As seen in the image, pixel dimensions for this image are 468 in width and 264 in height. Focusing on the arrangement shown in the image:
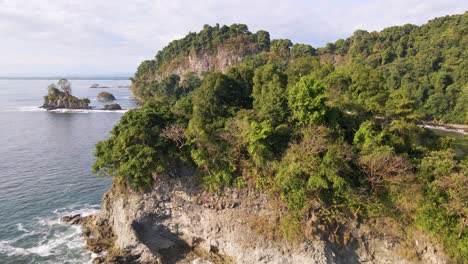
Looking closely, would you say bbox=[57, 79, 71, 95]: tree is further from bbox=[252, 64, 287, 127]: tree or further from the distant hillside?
bbox=[252, 64, 287, 127]: tree

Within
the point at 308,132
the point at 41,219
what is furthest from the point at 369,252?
the point at 41,219

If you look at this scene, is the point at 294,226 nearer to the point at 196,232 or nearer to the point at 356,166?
the point at 356,166

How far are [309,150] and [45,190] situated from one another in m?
33.5

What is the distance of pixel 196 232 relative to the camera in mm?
25969

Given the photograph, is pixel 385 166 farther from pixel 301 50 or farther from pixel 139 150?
pixel 301 50

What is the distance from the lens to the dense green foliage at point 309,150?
67.7 feet

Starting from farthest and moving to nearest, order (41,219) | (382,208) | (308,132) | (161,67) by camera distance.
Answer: (161,67), (41,219), (308,132), (382,208)

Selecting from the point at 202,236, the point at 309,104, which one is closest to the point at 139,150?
the point at 202,236

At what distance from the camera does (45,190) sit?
36.8m

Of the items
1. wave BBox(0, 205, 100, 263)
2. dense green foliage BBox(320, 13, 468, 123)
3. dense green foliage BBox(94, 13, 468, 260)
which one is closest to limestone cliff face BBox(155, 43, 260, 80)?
dense green foliage BBox(320, 13, 468, 123)

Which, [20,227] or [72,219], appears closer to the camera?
[20,227]

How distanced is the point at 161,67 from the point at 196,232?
379ft

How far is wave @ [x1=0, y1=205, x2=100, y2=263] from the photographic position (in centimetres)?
2619

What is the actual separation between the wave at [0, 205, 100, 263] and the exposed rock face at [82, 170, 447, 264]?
1408 mm
